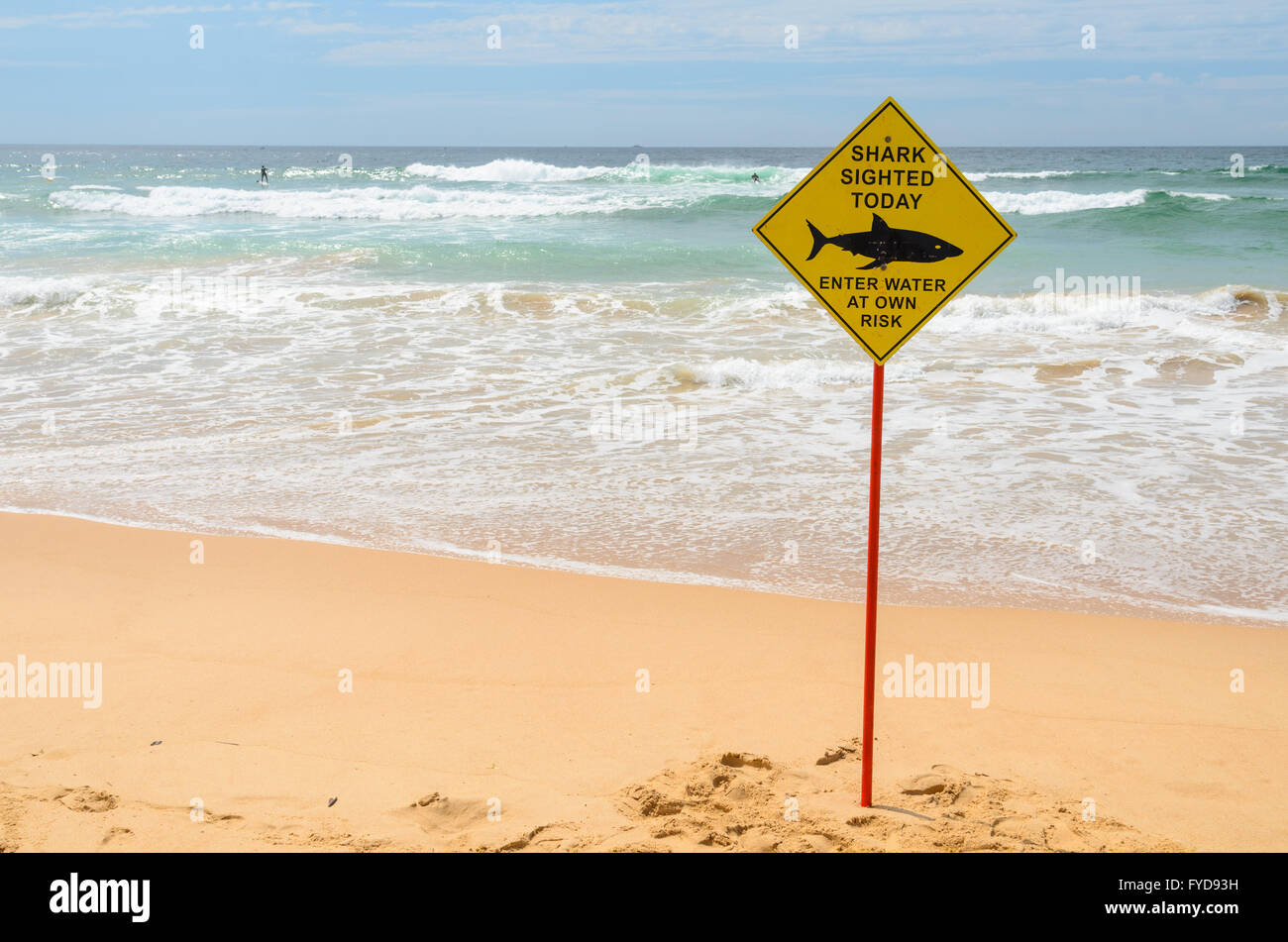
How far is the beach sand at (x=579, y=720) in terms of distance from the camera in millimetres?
3371

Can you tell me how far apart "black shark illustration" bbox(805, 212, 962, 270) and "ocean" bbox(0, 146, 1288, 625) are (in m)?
2.60

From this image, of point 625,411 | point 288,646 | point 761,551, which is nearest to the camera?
point 288,646

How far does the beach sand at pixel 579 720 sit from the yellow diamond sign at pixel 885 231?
1651mm

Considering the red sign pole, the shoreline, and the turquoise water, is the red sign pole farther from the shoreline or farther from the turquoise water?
the turquoise water

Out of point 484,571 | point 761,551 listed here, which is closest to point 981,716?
point 761,551

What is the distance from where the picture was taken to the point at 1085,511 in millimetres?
6773

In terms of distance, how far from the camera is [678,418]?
938cm

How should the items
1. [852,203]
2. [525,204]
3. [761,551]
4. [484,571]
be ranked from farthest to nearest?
1. [525,204]
2. [761,551]
3. [484,571]
4. [852,203]

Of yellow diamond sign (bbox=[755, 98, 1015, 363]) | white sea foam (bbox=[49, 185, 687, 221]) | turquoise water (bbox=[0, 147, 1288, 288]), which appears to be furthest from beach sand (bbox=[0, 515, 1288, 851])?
white sea foam (bbox=[49, 185, 687, 221])

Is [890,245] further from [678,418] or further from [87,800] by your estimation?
[678,418]

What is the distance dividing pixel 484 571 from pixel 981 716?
9.31 ft

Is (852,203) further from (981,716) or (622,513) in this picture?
(622,513)

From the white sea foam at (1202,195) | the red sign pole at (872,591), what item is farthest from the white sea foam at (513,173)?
the red sign pole at (872,591)

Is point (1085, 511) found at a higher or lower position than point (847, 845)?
higher
